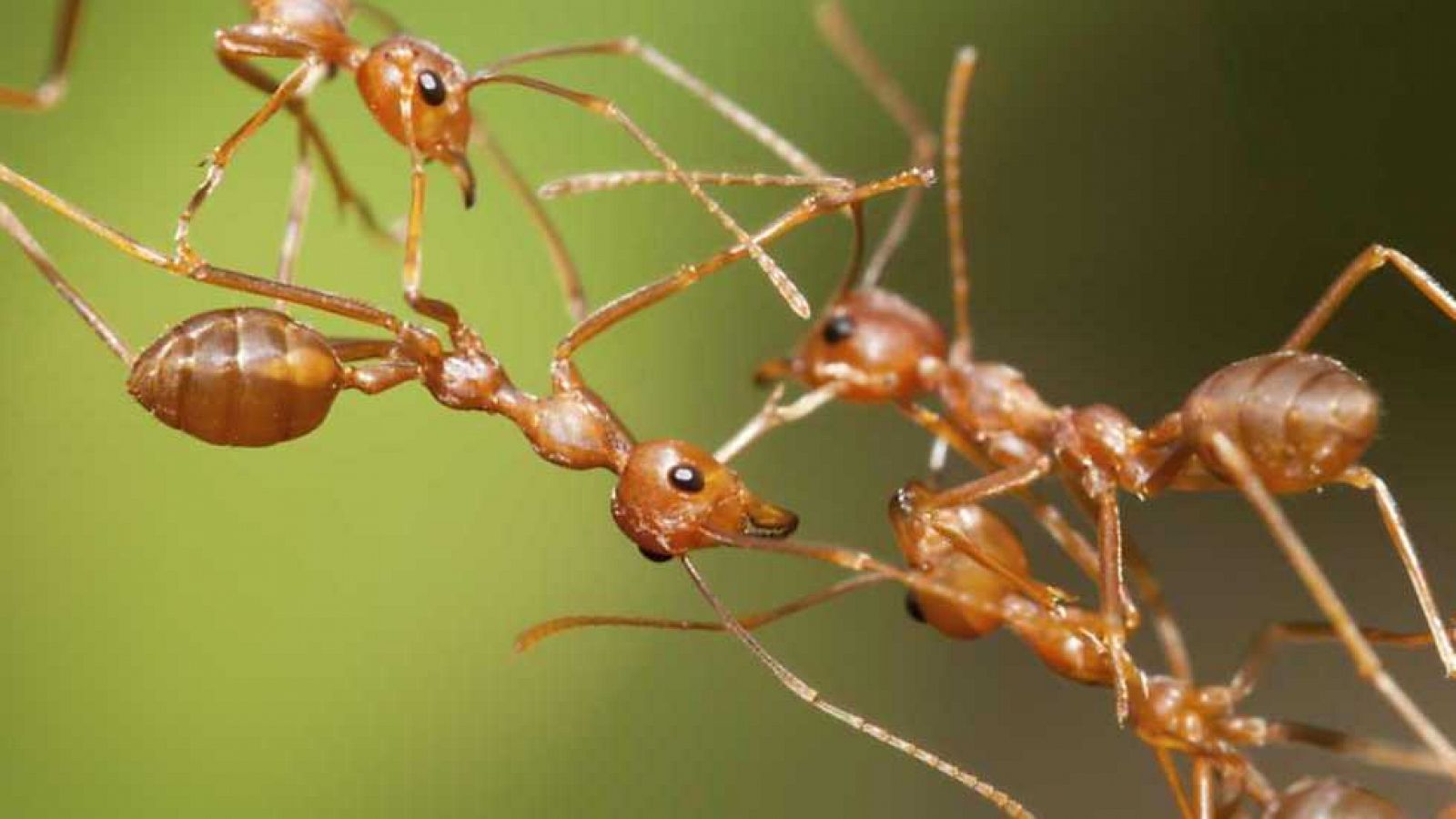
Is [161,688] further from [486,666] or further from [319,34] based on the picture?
[319,34]

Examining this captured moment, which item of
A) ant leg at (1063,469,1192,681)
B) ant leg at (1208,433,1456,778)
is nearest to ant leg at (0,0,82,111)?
ant leg at (1063,469,1192,681)

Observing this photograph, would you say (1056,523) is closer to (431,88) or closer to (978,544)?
(978,544)

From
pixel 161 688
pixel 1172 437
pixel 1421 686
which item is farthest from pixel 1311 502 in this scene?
pixel 161 688

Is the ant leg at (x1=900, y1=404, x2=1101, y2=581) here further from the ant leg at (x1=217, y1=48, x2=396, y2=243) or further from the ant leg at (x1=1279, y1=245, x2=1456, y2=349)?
the ant leg at (x1=217, y1=48, x2=396, y2=243)

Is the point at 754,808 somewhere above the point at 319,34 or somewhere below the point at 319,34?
below

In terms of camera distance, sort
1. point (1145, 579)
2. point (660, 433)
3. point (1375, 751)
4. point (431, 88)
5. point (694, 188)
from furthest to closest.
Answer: point (660, 433), point (1145, 579), point (431, 88), point (694, 188), point (1375, 751)

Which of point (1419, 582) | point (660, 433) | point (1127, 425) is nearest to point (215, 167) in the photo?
point (1127, 425)
